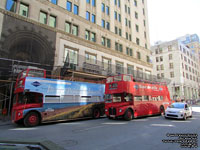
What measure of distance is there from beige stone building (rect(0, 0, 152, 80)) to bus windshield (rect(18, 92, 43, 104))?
634cm

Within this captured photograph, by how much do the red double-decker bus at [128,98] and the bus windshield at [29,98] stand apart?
6.35m

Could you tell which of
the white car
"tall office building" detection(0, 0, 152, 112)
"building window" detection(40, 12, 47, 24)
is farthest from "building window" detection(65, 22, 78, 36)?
the white car

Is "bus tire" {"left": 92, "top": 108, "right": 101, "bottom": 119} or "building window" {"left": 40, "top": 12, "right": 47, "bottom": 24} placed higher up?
"building window" {"left": 40, "top": 12, "right": 47, "bottom": 24}

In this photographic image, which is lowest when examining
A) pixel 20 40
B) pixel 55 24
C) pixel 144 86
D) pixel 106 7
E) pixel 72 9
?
pixel 144 86

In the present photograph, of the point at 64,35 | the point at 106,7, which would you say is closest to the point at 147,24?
the point at 106,7

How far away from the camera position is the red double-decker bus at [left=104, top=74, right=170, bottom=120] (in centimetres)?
1292

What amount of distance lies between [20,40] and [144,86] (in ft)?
51.7

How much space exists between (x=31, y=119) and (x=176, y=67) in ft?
194

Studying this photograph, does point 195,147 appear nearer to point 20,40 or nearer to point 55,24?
point 20,40

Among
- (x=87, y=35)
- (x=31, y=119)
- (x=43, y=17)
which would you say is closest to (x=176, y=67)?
(x=87, y=35)

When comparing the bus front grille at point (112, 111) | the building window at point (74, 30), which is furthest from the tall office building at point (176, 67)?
the bus front grille at point (112, 111)

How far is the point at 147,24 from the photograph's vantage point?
40.0 m

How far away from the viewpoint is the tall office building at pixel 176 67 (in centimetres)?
5522

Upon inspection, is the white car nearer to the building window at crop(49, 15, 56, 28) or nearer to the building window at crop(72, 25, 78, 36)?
the building window at crop(72, 25, 78, 36)
